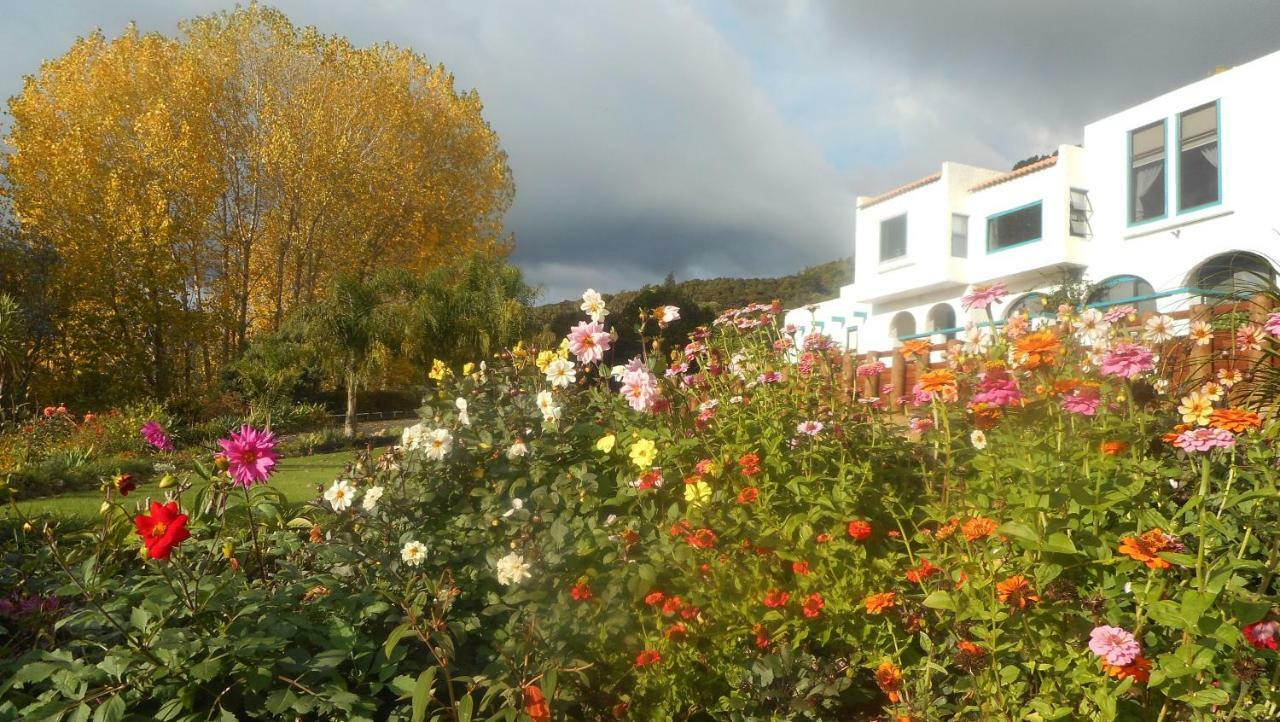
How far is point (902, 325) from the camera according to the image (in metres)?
18.5

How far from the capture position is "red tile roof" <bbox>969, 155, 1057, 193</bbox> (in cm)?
1479

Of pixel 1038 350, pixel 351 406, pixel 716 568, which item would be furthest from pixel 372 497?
pixel 351 406

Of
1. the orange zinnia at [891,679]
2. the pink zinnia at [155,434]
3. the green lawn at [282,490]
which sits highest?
the pink zinnia at [155,434]

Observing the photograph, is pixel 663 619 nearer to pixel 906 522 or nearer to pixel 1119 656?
pixel 906 522

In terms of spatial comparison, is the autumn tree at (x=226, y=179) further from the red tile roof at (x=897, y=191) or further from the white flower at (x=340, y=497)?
the white flower at (x=340, y=497)

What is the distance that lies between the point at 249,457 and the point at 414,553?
0.52 m

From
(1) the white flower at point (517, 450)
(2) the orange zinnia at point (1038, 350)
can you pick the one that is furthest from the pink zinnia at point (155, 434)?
(2) the orange zinnia at point (1038, 350)

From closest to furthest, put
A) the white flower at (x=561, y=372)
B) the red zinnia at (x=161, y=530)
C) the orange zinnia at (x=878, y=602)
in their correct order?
1. the red zinnia at (x=161, y=530)
2. the orange zinnia at (x=878, y=602)
3. the white flower at (x=561, y=372)

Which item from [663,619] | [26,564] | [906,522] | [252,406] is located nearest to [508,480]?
[663,619]

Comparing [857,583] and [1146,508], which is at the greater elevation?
[1146,508]

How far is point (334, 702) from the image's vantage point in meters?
1.61

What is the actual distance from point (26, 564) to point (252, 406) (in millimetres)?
13471

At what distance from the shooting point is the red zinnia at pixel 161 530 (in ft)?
5.02

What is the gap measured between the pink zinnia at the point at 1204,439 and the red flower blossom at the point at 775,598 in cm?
97
